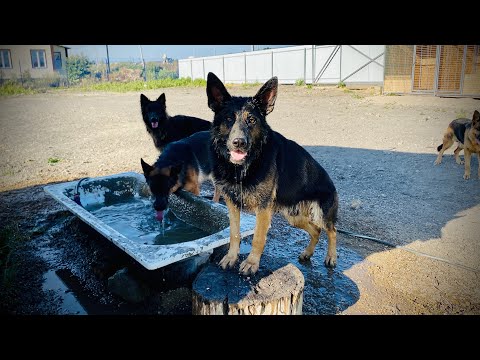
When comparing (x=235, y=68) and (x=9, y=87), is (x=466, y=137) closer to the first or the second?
(x=9, y=87)

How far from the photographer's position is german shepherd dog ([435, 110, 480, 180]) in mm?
7445

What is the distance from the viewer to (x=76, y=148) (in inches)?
418

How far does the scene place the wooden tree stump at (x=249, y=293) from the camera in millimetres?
2768

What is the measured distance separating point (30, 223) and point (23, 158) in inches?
191

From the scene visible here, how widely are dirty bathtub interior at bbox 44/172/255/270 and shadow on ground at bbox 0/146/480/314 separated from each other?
17.3 inches

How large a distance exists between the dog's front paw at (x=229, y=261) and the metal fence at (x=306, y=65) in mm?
22416

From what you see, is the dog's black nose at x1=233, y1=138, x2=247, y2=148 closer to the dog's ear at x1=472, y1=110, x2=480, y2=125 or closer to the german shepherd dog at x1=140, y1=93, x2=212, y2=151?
the german shepherd dog at x1=140, y1=93, x2=212, y2=151

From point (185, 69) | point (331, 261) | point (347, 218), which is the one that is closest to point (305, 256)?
point (331, 261)

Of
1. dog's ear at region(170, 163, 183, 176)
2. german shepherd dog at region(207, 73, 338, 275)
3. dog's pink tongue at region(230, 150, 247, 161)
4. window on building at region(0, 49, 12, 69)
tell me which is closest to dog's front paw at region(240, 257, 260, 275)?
german shepherd dog at region(207, 73, 338, 275)

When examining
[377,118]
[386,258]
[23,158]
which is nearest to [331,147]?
[377,118]

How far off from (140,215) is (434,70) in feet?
54.1

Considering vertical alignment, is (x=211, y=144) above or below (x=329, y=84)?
below

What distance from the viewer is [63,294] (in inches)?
151
